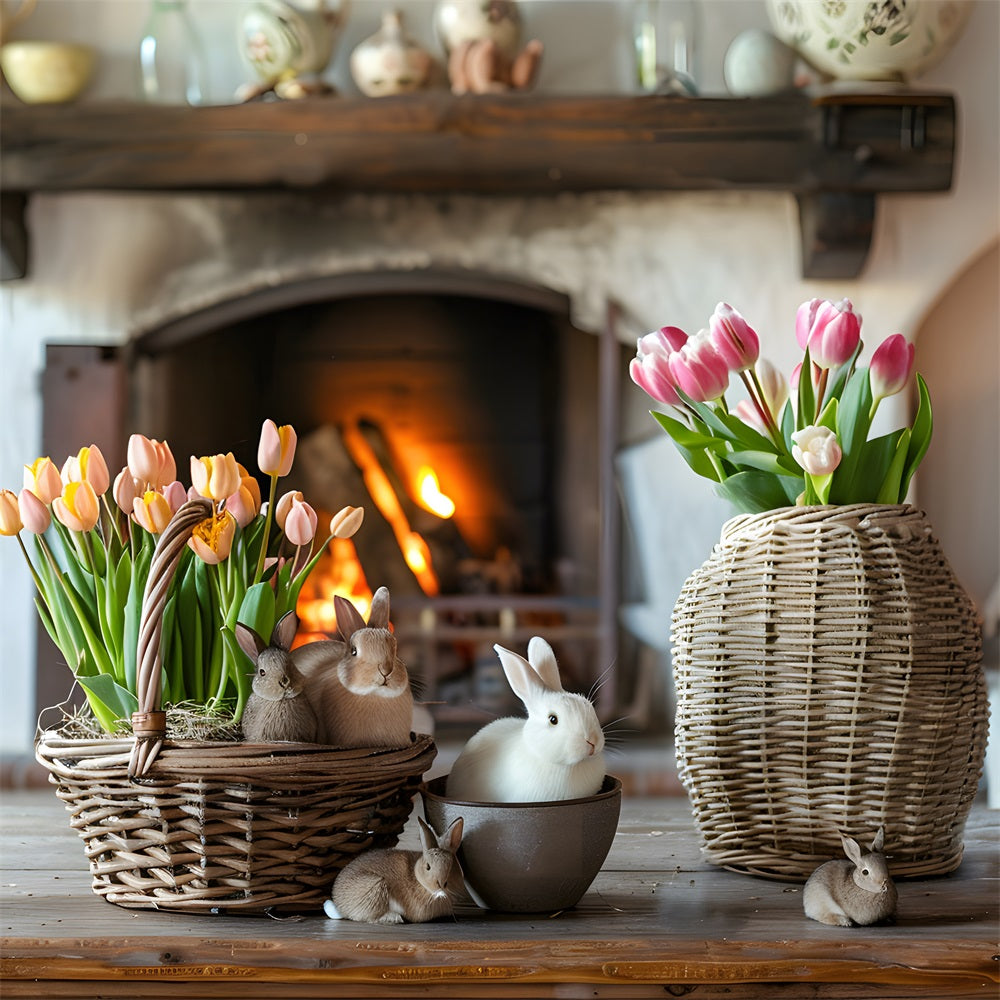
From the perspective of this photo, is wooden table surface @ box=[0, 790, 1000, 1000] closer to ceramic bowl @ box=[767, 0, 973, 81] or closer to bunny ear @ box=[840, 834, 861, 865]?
bunny ear @ box=[840, 834, 861, 865]

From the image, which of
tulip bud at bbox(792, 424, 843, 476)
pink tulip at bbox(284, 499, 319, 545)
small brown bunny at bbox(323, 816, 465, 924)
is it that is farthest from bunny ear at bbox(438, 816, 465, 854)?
tulip bud at bbox(792, 424, 843, 476)

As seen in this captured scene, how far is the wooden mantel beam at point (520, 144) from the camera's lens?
2.06m

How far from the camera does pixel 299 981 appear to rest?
63cm

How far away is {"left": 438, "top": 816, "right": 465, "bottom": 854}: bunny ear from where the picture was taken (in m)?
0.67

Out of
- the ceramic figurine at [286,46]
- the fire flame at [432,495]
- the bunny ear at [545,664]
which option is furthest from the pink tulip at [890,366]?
the fire flame at [432,495]

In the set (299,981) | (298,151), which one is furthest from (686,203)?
(299,981)

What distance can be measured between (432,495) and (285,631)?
6.37 feet

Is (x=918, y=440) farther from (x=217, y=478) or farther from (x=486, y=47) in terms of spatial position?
(x=486, y=47)

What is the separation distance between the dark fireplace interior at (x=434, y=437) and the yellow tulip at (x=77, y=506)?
1.76 metres

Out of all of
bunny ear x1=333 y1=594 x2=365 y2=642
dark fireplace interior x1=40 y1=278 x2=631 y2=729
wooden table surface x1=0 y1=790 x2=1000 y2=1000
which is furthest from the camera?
dark fireplace interior x1=40 y1=278 x2=631 y2=729

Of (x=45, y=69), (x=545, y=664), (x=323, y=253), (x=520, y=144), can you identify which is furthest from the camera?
(x=323, y=253)

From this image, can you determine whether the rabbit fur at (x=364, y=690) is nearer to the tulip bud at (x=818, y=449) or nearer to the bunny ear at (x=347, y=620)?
the bunny ear at (x=347, y=620)

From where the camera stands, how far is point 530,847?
26.5 inches

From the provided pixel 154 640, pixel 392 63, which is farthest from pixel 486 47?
pixel 154 640
